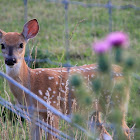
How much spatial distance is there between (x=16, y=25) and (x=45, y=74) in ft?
11.6

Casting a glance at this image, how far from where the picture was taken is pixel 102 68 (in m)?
1.15

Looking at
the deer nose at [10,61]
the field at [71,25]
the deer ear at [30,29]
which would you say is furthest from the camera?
the field at [71,25]

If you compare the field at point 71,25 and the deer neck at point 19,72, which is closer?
the deer neck at point 19,72

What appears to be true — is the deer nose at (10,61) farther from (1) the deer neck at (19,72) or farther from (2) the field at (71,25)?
(2) the field at (71,25)

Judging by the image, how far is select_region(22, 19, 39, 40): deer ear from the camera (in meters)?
3.99

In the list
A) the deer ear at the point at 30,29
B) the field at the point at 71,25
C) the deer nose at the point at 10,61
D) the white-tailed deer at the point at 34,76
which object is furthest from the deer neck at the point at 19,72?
the field at the point at 71,25

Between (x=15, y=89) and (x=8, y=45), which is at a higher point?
(x=8, y=45)

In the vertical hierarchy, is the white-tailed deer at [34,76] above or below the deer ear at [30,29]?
below

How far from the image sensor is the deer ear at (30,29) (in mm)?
3988

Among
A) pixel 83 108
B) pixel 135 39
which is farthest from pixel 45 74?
pixel 135 39

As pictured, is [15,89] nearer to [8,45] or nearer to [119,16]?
[8,45]


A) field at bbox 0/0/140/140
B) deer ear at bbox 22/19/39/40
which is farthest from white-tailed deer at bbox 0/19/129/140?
field at bbox 0/0/140/140

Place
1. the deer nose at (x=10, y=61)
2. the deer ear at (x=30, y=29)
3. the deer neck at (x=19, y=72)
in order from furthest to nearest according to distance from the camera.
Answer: the deer ear at (x=30, y=29)
the deer neck at (x=19, y=72)
the deer nose at (x=10, y=61)

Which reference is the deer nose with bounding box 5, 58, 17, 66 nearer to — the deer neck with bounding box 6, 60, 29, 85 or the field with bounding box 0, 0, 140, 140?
the deer neck with bounding box 6, 60, 29, 85
